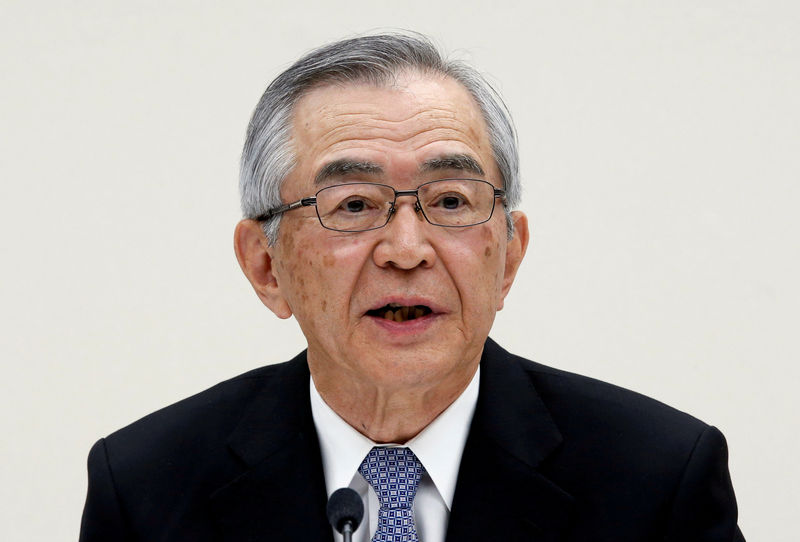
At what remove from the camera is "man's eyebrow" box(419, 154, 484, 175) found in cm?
218

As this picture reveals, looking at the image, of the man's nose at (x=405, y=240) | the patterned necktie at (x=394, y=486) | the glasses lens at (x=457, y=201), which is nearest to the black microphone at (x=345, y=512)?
the patterned necktie at (x=394, y=486)

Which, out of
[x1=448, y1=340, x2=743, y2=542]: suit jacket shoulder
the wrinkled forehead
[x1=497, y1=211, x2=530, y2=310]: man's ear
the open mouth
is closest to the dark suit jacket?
[x1=448, y1=340, x2=743, y2=542]: suit jacket shoulder

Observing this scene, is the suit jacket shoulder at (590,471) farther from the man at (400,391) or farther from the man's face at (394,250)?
the man's face at (394,250)

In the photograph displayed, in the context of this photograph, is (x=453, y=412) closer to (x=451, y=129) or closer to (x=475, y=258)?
(x=475, y=258)

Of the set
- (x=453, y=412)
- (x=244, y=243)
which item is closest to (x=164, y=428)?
(x=244, y=243)

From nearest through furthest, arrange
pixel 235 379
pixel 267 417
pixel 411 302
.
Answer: pixel 411 302
pixel 267 417
pixel 235 379

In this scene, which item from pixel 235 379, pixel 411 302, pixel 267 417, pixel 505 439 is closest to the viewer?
pixel 411 302

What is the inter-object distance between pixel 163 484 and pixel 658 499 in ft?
3.57

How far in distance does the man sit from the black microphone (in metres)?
0.30

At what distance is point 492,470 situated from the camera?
7.52 feet

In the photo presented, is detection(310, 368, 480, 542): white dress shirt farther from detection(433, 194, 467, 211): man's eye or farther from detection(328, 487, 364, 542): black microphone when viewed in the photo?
detection(433, 194, 467, 211): man's eye

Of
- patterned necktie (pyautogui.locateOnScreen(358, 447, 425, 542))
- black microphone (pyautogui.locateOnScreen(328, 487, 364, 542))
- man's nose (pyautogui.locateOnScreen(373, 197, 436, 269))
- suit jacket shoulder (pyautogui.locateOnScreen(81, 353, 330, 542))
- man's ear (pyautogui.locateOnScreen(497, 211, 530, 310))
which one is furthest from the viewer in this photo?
man's ear (pyautogui.locateOnScreen(497, 211, 530, 310))

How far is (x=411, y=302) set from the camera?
2.13 meters

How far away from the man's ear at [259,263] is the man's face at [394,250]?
0.44 ft
